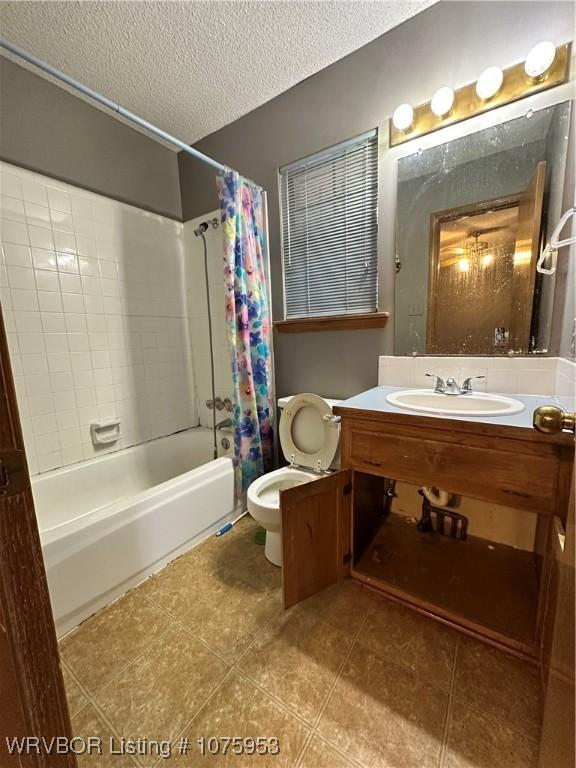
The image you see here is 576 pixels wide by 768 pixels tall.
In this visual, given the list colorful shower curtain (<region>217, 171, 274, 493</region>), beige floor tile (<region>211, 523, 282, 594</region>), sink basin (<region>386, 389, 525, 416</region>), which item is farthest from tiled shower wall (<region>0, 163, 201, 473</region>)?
sink basin (<region>386, 389, 525, 416</region>)

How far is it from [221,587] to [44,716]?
1.02 metres

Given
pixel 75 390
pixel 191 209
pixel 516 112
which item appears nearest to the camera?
pixel 516 112

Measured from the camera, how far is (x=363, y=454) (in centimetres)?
124

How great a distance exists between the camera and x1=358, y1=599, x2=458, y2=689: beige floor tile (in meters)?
1.03

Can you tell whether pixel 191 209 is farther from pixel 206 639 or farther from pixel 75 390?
pixel 206 639

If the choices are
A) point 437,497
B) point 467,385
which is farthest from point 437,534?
point 467,385

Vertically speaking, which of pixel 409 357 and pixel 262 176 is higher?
pixel 262 176

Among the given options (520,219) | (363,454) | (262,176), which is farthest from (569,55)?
(363,454)

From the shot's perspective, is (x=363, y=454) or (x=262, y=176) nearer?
(x=363, y=454)

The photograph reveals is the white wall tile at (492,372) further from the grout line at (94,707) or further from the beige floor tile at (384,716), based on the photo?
the grout line at (94,707)

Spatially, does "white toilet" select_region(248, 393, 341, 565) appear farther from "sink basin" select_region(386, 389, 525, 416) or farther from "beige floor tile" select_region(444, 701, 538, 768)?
"beige floor tile" select_region(444, 701, 538, 768)

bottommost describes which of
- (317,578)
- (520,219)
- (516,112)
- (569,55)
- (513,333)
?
(317,578)

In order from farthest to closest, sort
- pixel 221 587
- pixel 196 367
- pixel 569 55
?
pixel 196 367 → pixel 221 587 → pixel 569 55

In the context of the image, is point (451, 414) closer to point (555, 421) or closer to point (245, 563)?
point (555, 421)
